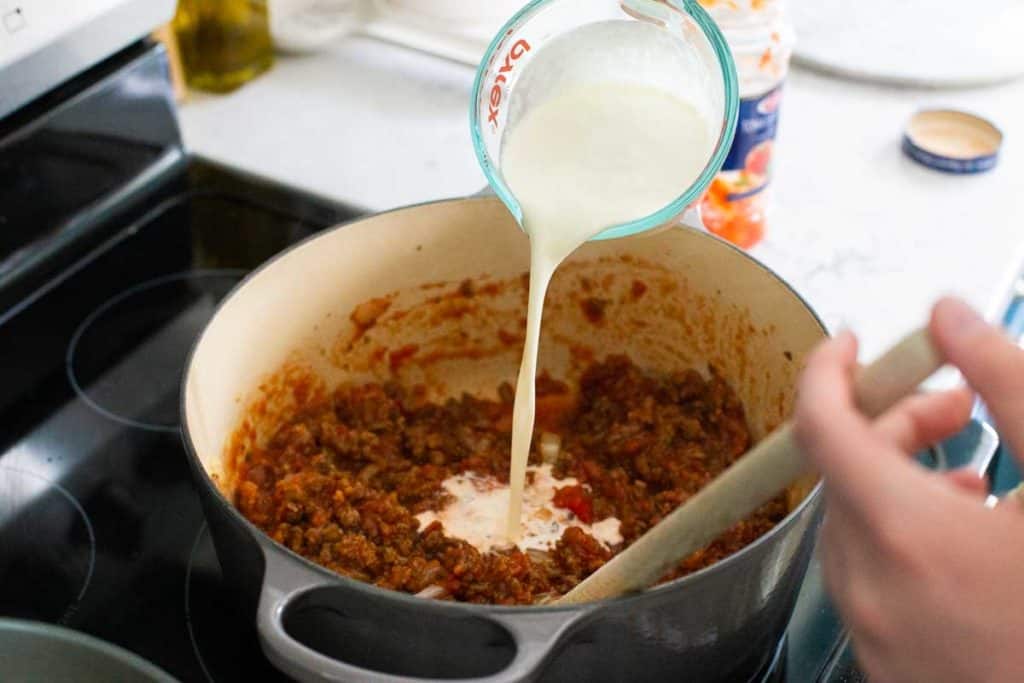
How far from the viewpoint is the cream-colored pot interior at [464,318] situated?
890mm

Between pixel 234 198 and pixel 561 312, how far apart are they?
1.34 feet

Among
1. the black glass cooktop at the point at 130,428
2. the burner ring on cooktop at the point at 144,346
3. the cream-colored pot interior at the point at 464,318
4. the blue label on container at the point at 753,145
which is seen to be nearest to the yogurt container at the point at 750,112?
the blue label on container at the point at 753,145

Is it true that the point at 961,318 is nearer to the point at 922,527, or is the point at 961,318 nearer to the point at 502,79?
the point at 922,527

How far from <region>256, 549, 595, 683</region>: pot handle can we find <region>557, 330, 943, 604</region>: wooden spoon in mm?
74

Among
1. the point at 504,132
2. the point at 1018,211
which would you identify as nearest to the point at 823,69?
the point at 1018,211

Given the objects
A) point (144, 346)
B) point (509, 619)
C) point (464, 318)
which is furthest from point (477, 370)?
point (509, 619)

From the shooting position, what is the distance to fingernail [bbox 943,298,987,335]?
17.8 inches

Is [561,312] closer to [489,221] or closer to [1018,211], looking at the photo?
[489,221]

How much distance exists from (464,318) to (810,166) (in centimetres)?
49

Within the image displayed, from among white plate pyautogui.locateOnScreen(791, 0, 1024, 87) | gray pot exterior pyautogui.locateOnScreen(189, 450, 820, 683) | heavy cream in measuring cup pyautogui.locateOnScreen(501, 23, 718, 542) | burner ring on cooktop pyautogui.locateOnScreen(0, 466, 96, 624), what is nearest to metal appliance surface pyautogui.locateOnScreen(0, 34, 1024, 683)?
burner ring on cooktop pyautogui.locateOnScreen(0, 466, 96, 624)

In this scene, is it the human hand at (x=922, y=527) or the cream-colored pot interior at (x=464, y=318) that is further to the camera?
the cream-colored pot interior at (x=464, y=318)

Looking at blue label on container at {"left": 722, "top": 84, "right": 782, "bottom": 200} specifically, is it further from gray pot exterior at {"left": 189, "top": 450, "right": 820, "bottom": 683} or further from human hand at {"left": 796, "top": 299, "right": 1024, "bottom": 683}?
human hand at {"left": 796, "top": 299, "right": 1024, "bottom": 683}

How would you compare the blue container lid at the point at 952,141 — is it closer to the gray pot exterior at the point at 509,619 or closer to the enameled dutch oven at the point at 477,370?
the enameled dutch oven at the point at 477,370

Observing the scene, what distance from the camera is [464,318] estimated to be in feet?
3.51
